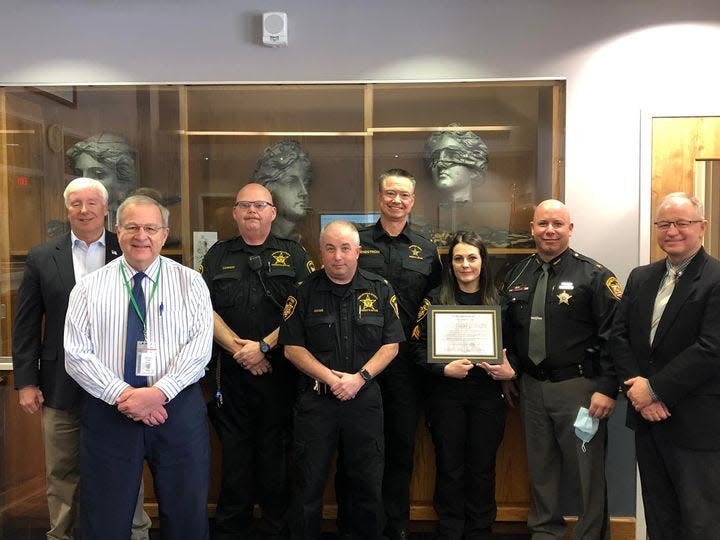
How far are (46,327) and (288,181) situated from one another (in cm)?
152

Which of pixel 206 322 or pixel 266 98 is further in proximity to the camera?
pixel 266 98

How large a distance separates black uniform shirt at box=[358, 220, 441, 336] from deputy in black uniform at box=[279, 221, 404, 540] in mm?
323

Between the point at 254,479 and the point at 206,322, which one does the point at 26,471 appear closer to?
the point at 254,479

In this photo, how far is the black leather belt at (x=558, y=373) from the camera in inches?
121

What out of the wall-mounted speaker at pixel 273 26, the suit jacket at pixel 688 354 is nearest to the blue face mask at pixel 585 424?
the suit jacket at pixel 688 354

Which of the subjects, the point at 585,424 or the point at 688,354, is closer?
the point at 688,354

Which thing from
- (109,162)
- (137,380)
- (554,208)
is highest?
(109,162)

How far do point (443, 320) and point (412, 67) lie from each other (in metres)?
1.50

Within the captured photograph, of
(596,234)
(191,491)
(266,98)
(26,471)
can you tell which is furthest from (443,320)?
(26,471)

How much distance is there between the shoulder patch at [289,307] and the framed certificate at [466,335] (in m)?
0.67

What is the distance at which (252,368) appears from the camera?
10.5 ft

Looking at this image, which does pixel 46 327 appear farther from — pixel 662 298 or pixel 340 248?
pixel 662 298

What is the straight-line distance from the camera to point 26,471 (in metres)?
3.68

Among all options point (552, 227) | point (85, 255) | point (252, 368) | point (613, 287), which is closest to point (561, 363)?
point (613, 287)
